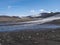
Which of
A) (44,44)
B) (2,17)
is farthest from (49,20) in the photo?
(44,44)

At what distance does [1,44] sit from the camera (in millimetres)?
17734

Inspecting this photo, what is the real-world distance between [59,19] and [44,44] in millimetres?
59804

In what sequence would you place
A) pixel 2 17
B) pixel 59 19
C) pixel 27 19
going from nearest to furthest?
pixel 59 19 < pixel 27 19 < pixel 2 17

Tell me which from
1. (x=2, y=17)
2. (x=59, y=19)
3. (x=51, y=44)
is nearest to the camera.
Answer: (x=51, y=44)

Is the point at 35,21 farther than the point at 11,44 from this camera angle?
Yes

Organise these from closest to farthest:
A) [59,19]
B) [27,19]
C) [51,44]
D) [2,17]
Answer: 1. [51,44]
2. [59,19]
3. [27,19]
4. [2,17]

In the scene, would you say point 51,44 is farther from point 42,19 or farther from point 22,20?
point 22,20

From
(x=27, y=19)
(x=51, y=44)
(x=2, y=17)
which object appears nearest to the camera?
(x=51, y=44)

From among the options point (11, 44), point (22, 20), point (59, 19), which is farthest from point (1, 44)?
point (22, 20)

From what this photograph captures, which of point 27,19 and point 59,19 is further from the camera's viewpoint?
point 27,19

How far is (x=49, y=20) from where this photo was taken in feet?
267

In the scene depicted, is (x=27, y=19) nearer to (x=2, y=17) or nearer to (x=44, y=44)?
(x=2, y=17)

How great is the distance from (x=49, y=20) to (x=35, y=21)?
6.43 m

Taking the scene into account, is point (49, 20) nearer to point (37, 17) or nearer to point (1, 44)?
point (37, 17)
